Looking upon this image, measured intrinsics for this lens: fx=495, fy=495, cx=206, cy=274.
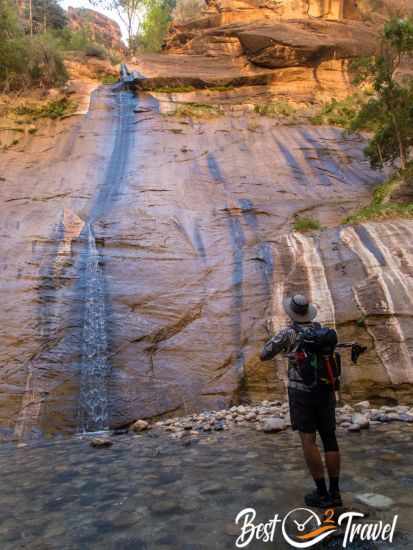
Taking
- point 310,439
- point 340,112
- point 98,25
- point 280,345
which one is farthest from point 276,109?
point 98,25

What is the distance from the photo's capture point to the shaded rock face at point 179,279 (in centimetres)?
966

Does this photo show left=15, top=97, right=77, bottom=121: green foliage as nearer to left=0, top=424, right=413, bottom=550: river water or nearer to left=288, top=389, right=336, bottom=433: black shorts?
left=0, top=424, right=413, bottom=550: river water

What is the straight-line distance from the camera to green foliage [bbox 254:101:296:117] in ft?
84.3

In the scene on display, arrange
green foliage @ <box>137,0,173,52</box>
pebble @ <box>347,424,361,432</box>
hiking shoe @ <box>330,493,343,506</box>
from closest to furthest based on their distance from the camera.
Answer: hiking shoe @ <box>330,493,343,506</box> → pebble @ <box>347,424,361,432</box> → green foliage @ <box>137,0,173,52</box>

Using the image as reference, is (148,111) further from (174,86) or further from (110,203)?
(110,203)

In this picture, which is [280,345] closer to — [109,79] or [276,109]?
[276,109]

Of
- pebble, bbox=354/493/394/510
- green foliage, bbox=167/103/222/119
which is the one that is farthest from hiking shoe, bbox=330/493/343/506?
green foliage, bbox=167/103/222/119

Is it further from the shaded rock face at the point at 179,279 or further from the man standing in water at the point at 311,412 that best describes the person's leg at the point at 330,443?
the shaded rock face at the point at 179,279

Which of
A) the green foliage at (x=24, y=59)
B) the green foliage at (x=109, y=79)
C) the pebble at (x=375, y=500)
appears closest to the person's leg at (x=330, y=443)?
the pebble at (x=375, y=500)

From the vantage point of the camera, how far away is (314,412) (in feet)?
14.5

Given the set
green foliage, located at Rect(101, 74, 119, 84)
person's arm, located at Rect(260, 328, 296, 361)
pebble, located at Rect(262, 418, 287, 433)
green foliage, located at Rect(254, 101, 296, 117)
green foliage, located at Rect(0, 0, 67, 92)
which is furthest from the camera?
green foliage, located at Rect(101, 74, 119, 84)

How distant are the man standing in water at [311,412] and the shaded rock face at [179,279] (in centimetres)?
509

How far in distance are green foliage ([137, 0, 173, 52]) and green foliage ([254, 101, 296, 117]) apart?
76.0 ft

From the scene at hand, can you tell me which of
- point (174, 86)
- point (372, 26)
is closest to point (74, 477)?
point (174, 86)
